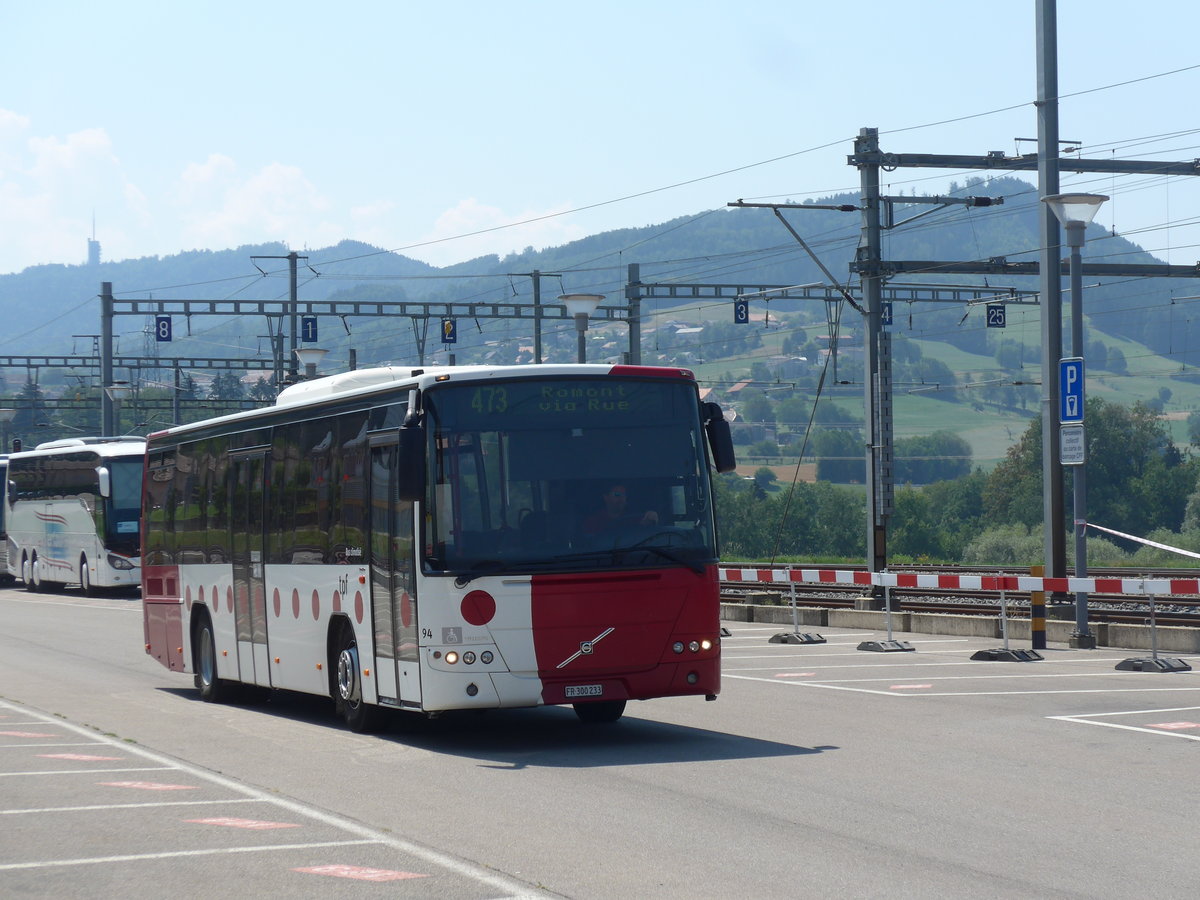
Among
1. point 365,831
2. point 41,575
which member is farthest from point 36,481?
point 365,831

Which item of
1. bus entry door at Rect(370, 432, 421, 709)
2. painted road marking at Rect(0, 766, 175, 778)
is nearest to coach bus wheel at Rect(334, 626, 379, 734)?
bus entry door at Rect(370, 432, 421, 709)

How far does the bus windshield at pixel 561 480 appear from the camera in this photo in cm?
1234

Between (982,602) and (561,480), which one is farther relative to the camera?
(982,602)

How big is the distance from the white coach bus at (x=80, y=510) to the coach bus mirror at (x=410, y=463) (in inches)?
1005

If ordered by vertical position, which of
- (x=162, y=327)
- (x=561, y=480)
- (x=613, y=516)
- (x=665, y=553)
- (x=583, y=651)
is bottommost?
(x=583, y=651)

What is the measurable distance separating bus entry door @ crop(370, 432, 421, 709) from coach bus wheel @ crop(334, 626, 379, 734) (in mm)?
534

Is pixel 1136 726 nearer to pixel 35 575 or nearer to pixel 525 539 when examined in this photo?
pixel 525 539

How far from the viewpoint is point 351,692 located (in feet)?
45.9

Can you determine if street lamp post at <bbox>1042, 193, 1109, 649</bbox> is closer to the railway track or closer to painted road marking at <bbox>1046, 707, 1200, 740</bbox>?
the railway track

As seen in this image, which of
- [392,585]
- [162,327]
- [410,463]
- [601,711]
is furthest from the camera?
[162,327]

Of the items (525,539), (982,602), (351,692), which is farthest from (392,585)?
(982,602)

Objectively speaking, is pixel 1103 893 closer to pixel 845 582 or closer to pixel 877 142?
pixel 845 582

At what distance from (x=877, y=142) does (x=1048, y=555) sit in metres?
8.45

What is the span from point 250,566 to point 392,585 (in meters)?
3.76
